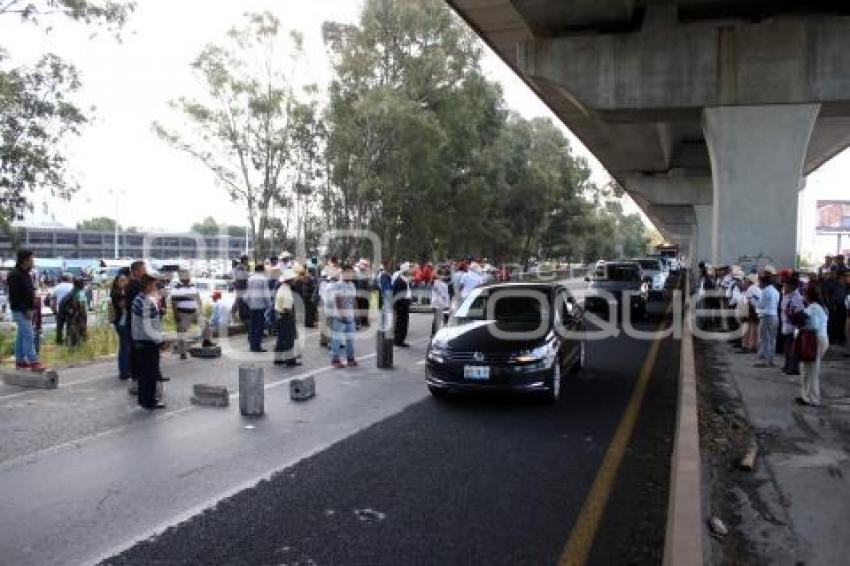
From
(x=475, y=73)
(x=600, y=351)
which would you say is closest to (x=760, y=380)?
(x=600, y=351)

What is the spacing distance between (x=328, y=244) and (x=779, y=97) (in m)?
21.1

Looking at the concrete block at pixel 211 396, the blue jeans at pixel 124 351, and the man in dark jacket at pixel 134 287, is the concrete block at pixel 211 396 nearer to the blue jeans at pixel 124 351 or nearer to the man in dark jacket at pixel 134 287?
the man in dark jacket at pixel 134 287

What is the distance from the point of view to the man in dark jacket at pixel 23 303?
1094 cm

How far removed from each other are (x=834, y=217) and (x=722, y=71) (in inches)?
3466

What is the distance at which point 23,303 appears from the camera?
10992 millimetres

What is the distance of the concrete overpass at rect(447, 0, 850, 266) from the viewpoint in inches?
595

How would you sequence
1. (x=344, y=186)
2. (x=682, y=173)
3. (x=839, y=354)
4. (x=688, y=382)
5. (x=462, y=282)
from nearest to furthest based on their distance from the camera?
1. (x=688, y=382)
2. (x=839, y=354)
3. (x=462, y=282)
4. (x=344, y=186)
5. (x=682, y=173)

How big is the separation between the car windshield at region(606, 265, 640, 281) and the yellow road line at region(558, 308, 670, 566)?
12.9m

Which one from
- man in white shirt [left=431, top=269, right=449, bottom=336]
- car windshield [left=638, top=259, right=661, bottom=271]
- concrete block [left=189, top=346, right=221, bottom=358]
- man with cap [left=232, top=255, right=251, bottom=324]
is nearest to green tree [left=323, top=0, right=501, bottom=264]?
car windshield [left=638, top=259, right=661, bottom=271]

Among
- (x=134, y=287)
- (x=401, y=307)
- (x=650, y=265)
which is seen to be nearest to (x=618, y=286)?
(x=401, y=307)

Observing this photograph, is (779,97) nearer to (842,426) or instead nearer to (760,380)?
(760,380)

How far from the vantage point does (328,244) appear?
3306 cm

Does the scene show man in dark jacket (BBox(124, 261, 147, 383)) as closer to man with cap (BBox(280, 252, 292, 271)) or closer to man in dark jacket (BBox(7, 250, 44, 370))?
man in dark jacket (BBox(7, 250, 44, 370))

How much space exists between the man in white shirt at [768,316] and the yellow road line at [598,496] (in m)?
4.78
